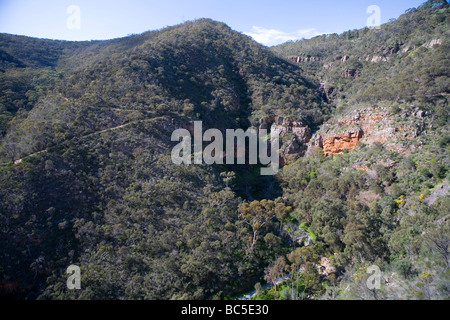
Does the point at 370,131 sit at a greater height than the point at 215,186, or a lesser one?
greater

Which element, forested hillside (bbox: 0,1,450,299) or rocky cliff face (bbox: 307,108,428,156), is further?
rocky cliff face (bbox: 307,108,428,156)

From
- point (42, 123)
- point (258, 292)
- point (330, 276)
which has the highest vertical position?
point (42, 123)

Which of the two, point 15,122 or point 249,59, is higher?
point 249,59

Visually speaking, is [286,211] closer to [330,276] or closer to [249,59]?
[330,276]

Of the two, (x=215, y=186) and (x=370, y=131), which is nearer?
(x=215, y=186)

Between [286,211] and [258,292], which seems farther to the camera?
[286,211]

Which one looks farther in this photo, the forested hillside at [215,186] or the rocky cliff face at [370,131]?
the rocky cliff face at [370,131]

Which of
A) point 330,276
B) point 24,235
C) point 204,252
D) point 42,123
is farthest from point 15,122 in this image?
point 330,276
